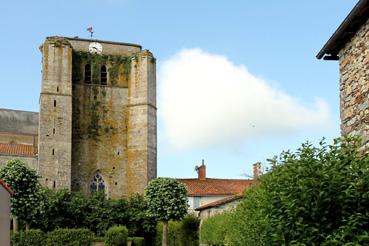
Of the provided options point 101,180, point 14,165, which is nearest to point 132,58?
point 101,180

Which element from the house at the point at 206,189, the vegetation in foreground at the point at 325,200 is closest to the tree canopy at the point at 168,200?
the house at the point at 206,189

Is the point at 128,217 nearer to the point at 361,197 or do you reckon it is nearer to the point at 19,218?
the point at 19,218

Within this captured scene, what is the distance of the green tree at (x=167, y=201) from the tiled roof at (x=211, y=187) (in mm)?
15357

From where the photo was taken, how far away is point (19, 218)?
35.9 metres

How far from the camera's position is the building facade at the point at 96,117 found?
49469 mm

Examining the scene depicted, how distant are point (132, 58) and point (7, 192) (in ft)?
113

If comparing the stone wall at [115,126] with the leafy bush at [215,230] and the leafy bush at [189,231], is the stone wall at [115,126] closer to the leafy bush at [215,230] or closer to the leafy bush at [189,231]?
the leafy bush at [189,231]

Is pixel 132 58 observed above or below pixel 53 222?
above

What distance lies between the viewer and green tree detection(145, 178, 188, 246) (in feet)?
130

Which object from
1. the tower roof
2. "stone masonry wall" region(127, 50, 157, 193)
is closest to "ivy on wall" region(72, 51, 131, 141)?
"stone masonry wall" region(127, 50, 157, 193)

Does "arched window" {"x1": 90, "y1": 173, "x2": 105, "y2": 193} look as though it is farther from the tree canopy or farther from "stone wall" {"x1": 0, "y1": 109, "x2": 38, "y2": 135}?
"stone wall" {"x1": 0, "y1": 109, "x2": 38, "y2": 135}

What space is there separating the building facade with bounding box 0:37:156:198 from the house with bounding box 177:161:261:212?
703 cm

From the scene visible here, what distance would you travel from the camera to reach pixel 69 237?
3844 cm

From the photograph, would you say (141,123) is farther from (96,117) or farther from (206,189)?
(206,189)
